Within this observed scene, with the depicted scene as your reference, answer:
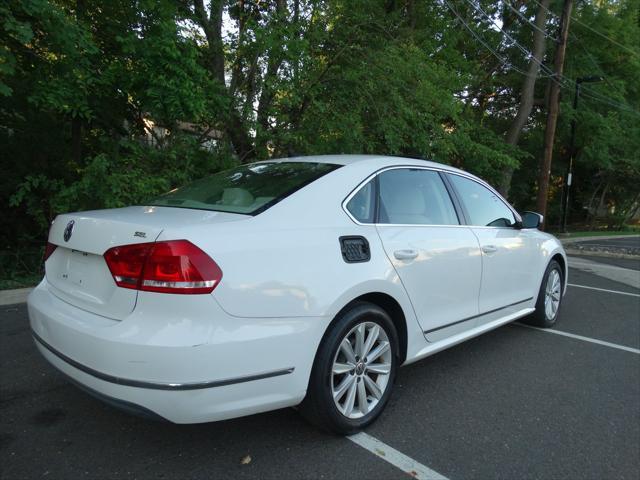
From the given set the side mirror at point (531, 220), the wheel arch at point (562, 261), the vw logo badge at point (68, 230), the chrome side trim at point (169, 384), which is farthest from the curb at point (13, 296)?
the wheel arch at point (562, 261)

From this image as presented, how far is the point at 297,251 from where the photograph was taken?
241cm

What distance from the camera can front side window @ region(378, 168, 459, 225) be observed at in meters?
3.14

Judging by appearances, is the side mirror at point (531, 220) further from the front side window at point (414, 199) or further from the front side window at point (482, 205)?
the front side window at point (414, 199)

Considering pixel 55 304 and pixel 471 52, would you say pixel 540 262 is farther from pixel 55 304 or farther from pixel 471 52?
pixel 471 52

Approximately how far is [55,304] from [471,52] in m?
20.1

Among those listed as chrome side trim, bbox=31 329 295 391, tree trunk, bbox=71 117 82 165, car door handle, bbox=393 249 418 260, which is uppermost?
tree trunk, bbox=71 117 82 165

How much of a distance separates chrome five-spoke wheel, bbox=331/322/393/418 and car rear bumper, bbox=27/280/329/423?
0.40 m

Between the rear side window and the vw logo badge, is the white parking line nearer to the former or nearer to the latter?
the rear side window

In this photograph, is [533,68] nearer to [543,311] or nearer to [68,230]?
[543,311]

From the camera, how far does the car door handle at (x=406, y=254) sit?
9.57 ft

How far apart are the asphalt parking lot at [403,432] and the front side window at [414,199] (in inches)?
47.0

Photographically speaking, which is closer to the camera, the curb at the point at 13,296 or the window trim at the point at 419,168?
the window trim at the point at 419,168

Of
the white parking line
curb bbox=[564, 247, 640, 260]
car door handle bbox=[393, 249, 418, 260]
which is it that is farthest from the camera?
curb bbox=[564, 247, 640, 260]

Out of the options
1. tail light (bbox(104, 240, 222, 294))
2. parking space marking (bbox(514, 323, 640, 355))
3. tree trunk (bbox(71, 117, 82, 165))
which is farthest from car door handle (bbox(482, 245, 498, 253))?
Answer: tree trunk (bbox(71, 117, 82, 165))
